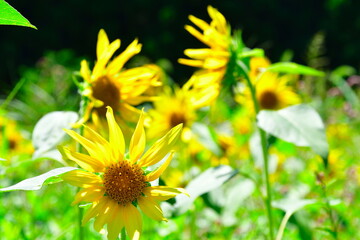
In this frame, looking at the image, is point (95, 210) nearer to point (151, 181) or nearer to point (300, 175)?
point (151, 181)

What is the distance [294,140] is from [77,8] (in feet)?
21.4

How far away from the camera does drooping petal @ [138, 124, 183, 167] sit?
0.52 metres

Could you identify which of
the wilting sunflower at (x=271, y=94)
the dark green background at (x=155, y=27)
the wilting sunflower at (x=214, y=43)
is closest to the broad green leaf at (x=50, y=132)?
the wilting sunflower at (x=214, y=43)

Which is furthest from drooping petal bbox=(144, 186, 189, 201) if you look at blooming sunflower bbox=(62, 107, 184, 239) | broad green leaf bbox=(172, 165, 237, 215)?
broad green leaf bbox=(172, 165, 237, 215)

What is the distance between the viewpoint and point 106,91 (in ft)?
2.35

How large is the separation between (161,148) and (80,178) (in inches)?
3.6

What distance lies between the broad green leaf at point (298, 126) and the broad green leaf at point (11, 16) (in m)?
0.39

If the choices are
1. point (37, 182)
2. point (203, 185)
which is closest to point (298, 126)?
point (203, 185)

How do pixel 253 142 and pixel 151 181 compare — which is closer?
pixel 151 181

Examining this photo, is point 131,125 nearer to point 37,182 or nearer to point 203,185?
point 203,185

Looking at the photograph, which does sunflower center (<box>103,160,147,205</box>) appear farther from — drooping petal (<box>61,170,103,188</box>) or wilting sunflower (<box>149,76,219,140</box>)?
wilting sunflower (<box>149,76,219,140</box>)

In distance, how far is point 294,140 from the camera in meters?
0.67

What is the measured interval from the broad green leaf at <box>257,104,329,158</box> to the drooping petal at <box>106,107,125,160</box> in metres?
0.24

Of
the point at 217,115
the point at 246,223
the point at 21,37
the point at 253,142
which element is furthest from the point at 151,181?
the point at 21,37
